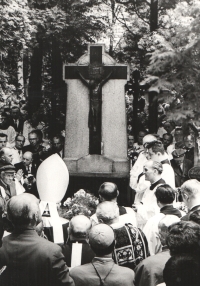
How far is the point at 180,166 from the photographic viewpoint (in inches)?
313

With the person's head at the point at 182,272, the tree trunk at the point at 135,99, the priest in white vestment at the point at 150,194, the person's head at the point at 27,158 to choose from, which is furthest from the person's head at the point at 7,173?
the tree trunk at the point at 135,99

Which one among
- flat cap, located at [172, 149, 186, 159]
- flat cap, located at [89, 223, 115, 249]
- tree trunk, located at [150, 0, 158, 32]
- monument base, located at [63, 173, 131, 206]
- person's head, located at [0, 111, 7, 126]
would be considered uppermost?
tree trunk, located at [150, 0, 158, 32]

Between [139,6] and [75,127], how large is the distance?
14.8 ft

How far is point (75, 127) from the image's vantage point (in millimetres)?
9102

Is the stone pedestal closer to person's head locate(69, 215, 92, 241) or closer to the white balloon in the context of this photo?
the white balloon

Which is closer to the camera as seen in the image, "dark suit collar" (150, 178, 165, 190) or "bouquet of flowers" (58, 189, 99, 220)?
"dark suit collar" (150, 178, 165, 190)

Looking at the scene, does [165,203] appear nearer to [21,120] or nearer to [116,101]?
[116,101]

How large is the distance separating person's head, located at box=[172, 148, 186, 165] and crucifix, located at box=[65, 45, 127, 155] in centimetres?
162

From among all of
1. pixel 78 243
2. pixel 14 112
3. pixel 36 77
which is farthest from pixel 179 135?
pixel 78 243

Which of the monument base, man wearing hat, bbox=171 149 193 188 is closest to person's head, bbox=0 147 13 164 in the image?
the monument base

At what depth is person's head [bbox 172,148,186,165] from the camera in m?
7.95

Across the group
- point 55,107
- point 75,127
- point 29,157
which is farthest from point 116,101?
point 55,107

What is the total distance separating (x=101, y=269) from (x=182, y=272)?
2.93 feet

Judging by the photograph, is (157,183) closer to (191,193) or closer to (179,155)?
(191,193)
